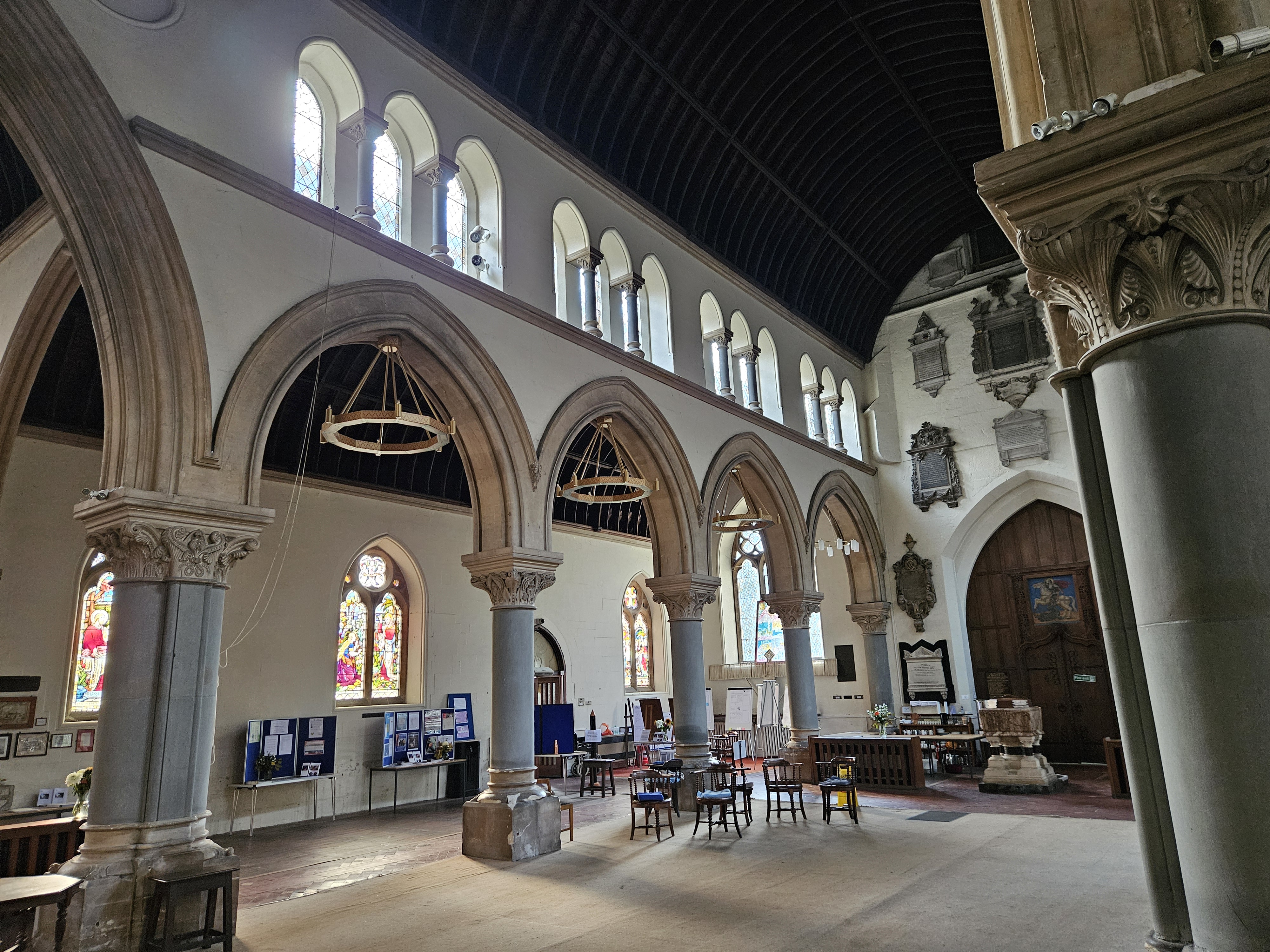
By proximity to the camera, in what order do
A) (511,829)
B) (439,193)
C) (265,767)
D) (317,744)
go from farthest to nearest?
(317,744)
(265,767)
(439,193)
(511,829)

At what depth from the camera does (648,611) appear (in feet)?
62.0

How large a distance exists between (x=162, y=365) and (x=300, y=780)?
703cm

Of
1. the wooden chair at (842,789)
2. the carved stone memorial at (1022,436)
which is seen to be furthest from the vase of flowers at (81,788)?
the carved stone memorial at (1022,436)

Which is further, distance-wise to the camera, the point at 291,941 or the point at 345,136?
the point at 345,136

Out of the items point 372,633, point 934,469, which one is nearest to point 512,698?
point 372,633

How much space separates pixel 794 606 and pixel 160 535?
32.1 ft

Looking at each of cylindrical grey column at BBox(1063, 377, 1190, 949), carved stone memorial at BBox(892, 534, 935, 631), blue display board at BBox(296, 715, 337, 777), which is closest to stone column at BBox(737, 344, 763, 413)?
carved stone memorial at BBox(892, 534, 935, 631)

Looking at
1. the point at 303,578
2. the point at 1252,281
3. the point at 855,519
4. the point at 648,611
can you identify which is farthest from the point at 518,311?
the point at 648,611

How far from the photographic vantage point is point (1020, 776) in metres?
11.4

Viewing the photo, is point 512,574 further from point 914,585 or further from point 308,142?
point 914,585

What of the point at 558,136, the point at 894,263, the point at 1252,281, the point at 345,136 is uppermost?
the point at 894,263

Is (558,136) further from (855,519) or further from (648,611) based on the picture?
(648,611)

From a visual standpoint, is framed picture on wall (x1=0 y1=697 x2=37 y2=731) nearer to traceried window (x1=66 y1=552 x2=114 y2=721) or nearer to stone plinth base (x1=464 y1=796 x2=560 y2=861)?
traceried window (x1=66 y1=552 x2=114 y2=721)

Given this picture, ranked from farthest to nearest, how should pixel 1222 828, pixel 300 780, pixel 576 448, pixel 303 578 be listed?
pixel 576 448 < pixel 303 578 < pixel 300 780 < pixel 1222 828
